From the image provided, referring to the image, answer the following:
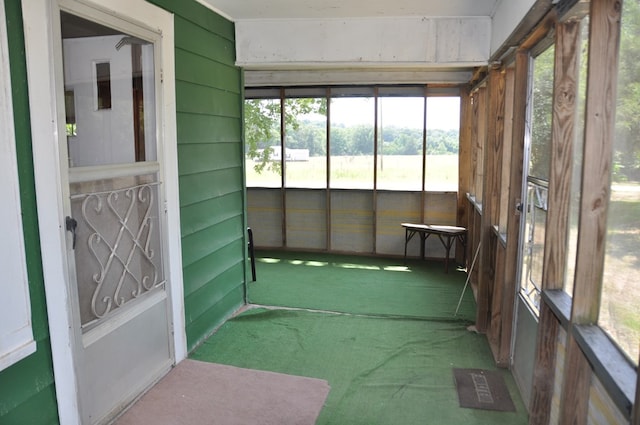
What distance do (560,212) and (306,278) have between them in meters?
3.74

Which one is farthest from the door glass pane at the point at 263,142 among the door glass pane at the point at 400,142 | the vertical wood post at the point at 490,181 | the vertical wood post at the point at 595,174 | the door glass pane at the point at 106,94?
the vertical wood post at the point at 595,174

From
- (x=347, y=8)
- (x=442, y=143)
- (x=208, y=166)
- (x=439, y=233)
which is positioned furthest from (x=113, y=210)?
(x=442, y=143)

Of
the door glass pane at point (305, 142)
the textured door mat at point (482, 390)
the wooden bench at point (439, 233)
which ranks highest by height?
the door glass pane at point (305, 142)

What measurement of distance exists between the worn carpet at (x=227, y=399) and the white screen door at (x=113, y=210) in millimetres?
138

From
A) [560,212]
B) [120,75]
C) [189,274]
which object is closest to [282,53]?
[120,75]

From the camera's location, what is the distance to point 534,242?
2.94m

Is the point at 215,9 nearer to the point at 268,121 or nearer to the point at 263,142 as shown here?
the point at 268,121

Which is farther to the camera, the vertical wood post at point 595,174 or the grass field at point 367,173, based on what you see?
the grass field at point 367,173

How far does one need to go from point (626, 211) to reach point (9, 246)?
2.37 meters

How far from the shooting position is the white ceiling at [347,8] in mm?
3545

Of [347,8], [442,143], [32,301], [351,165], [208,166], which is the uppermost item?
[347,8]

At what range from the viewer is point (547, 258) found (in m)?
2.33

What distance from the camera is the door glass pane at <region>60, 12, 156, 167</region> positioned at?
251 centimetres

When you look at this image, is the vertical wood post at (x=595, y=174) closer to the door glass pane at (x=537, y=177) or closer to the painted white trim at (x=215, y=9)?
the door glass pane at (x=537, y=177)
